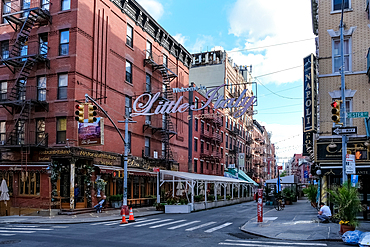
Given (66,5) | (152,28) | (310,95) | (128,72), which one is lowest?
(310,95)

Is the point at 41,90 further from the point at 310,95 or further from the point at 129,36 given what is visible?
the point at 310,95

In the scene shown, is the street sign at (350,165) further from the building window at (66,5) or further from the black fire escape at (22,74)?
the building window at (66,5)

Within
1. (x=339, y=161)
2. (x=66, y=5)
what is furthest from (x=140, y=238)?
(x=66, y=5)

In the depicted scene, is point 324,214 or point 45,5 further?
point 45,5

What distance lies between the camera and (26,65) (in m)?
27.0

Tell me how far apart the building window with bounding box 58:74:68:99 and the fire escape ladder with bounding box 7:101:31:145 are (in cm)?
232

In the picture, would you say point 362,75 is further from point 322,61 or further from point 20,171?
point 20,171

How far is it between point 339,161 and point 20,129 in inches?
846

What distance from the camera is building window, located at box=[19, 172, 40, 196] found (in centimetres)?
2584

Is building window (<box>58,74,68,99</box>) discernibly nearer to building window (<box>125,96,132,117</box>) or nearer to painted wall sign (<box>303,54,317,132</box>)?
building window (<box>125,96,132,117</box>)

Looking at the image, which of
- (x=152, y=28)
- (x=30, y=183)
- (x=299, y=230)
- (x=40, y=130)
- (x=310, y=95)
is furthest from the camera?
(x=152, y=28)

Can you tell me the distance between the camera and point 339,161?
21078mm

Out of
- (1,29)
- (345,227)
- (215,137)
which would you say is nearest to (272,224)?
(345,227)

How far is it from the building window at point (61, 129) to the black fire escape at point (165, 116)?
37.2ft
